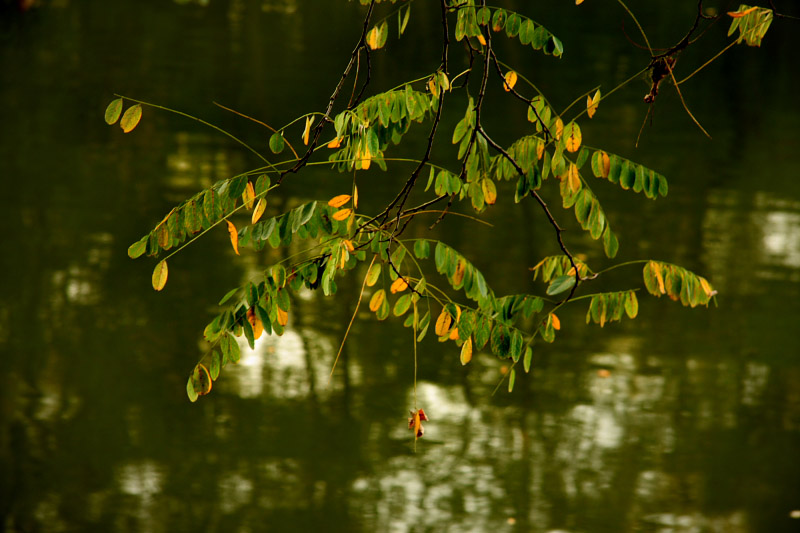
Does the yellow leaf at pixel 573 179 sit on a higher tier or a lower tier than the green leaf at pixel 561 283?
higher

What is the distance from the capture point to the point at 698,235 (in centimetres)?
433

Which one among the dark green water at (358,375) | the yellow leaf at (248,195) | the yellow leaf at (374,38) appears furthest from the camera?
the dark green water at (358,375)

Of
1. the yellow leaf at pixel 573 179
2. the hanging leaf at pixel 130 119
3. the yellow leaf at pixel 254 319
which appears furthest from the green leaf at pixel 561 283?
the hanging leaf at pixel 130 119

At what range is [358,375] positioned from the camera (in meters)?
3.33

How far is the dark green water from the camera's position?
2832 mm

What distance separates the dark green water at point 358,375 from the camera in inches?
111

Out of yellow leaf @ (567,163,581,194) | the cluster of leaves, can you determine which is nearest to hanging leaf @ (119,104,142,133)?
the cluster of leaves

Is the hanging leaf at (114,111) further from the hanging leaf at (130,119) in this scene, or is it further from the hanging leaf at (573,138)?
the hanging leaf at (573,138)

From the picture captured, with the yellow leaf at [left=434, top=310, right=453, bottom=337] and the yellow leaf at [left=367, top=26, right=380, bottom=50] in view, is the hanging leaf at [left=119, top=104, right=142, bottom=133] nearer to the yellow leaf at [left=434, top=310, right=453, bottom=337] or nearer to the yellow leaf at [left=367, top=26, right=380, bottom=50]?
the yellow leaf at [left=367, top=26, right=380, bottom=50]

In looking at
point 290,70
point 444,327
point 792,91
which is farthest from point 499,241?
point 792,91

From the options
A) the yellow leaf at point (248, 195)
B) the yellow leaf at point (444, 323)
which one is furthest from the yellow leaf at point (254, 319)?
the yellow leaf at point (444, 323)

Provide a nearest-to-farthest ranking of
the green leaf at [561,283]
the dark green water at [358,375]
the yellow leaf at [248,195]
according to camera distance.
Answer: the yellow leaf at [248,195], the green leaf at [561,283], the dark green water at [358,375]

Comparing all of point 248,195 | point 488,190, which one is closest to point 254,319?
point 248,195

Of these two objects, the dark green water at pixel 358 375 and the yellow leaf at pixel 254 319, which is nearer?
the yellow leaf at pixel 254 319
